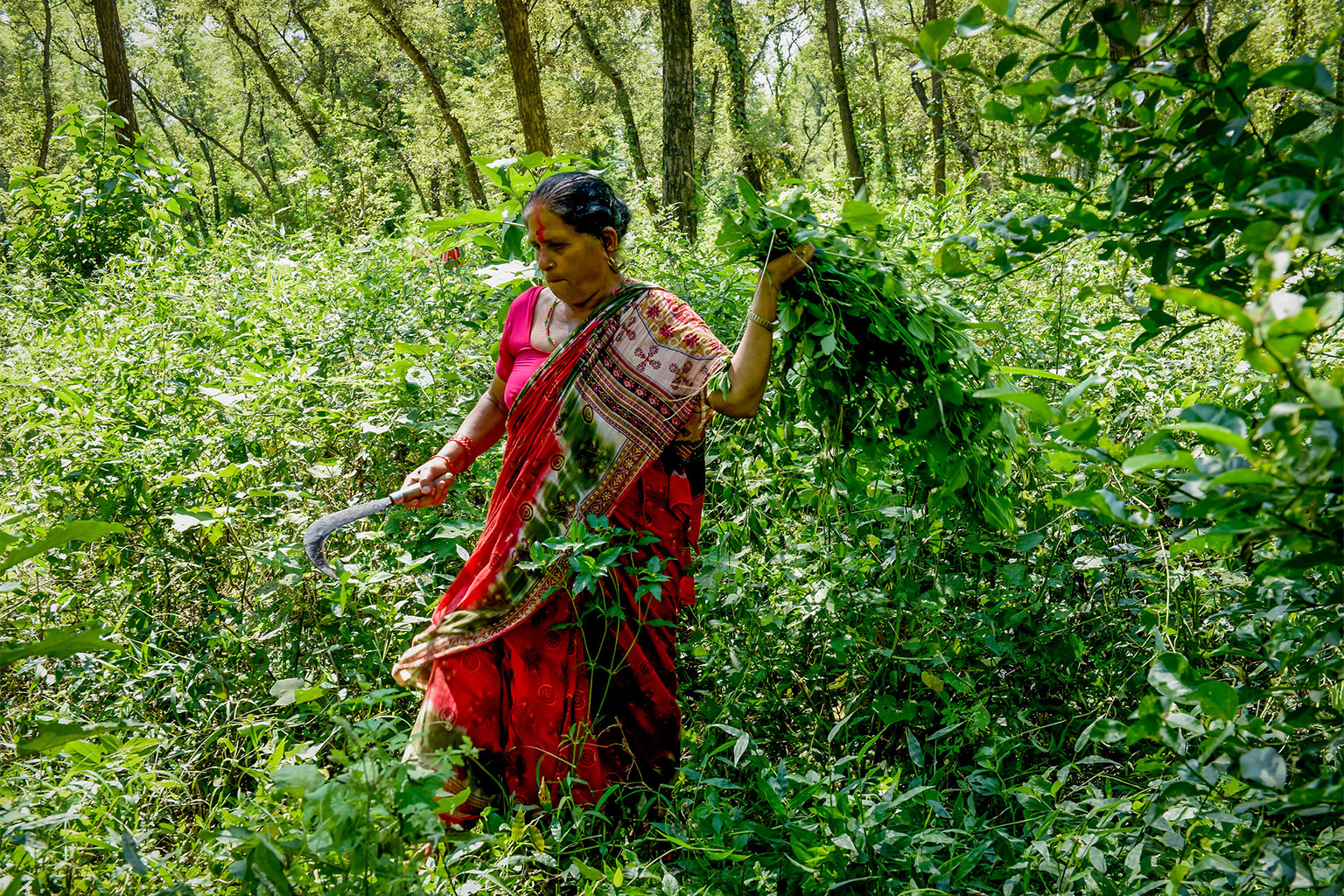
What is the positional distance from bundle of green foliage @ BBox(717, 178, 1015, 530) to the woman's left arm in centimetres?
3

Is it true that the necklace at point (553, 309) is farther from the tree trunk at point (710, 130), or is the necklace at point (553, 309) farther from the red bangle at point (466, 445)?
the tree trunk at point (710, 130)

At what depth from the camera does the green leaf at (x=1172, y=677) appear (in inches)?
42.9

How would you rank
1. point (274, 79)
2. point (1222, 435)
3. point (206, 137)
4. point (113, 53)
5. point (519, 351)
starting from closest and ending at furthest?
1. point (1222, 435)
2. point (519, 351)
3. point (113, 53)
4. point (274, 79)
5. point (206, 137)

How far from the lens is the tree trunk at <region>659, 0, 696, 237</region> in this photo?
5816mm

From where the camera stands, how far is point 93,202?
19.4 feet

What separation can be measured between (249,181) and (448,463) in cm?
3491

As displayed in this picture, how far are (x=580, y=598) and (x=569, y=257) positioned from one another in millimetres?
908

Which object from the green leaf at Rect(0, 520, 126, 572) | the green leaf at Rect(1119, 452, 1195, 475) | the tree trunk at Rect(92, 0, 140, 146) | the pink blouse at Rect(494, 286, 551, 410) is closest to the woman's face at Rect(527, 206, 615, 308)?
the pink blouse at Rect(494, 286, 551, 410)

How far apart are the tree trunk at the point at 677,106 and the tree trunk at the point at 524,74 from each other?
42.7 inches

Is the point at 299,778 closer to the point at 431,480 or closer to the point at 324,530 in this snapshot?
the point at 324,530

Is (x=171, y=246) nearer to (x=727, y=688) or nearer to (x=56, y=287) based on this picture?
(x=56, y=287)

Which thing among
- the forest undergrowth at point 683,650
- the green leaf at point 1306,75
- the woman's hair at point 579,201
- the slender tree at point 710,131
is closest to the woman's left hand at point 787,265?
the forest undergrowth at point 683,650

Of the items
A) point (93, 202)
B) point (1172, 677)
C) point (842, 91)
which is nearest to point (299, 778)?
point (1172, 677)

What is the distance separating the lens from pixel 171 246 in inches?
224
